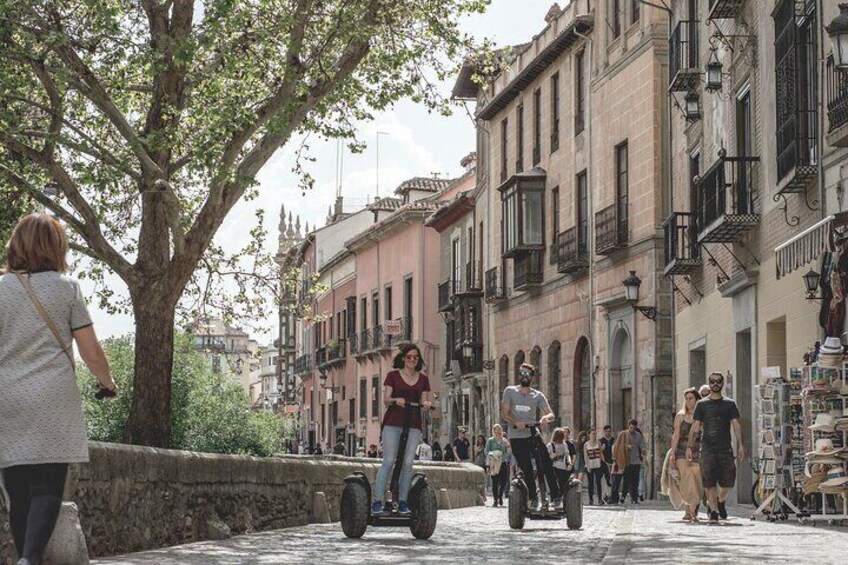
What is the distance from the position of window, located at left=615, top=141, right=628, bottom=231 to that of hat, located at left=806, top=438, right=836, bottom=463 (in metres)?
17.8

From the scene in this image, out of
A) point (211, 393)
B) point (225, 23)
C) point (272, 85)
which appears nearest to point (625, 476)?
point (211, 393)

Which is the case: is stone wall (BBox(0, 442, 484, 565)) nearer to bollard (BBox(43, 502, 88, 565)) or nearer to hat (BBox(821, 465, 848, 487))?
bollard (BBox(43, 502, 88, 565))

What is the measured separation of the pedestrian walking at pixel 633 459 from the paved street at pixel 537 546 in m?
11.2

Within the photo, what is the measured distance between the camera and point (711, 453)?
60.8 feet

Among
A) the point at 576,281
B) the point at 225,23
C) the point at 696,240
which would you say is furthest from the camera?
the point at 576,281

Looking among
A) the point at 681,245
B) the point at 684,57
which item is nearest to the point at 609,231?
the point at 681,245

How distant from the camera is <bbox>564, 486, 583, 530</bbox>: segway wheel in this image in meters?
16.7

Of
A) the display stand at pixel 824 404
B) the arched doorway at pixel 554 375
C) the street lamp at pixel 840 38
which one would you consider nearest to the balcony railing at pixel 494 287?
the arched doorway at pixel 554 375

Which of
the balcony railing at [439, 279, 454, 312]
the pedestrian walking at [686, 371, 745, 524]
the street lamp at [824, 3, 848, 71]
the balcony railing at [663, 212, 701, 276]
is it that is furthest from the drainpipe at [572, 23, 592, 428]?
the street lamp at [824, 3, 848, 71]

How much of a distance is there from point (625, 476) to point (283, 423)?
6053 mm

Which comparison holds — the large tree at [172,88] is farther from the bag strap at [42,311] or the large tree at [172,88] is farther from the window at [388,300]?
the window at [388,300]

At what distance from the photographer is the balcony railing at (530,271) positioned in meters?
41.0

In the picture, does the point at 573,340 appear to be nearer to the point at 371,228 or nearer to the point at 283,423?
the point at 283,423

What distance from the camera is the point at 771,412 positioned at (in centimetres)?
1900
